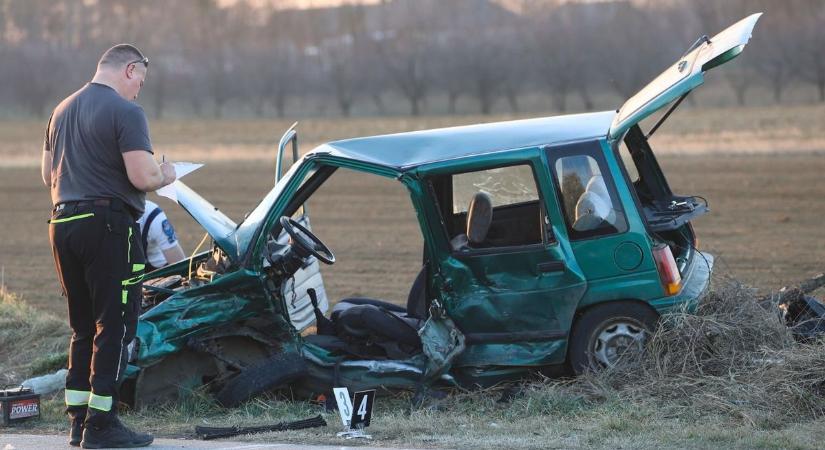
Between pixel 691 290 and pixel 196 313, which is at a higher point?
pixel 691 290

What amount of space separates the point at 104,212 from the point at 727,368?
11.7ft

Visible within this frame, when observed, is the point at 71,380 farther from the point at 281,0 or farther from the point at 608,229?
the point at 281,0

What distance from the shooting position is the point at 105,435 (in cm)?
602

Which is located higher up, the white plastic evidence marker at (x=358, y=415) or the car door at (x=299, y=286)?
the car door at (x=299, y=286)

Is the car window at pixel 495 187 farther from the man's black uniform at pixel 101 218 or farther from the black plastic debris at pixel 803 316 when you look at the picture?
the man's black uniform at pixel 101 218

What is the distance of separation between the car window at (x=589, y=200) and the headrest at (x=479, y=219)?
0.47 m

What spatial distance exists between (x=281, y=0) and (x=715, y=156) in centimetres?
7676

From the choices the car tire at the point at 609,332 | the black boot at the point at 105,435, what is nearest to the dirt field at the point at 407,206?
the car tire at the point at 609,332

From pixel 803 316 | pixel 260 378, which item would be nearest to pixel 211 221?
pixel 260 378

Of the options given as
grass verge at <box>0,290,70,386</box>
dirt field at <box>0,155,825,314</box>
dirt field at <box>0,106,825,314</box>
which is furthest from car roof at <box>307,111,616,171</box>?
grass verge at <box>0,290,70,386</box>

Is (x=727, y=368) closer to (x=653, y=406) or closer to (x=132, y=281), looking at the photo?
(x=653, y=406)

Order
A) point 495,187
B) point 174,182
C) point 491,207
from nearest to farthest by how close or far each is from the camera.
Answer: point 174,182
point 491,207
point 495,187

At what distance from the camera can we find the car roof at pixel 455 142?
714cm

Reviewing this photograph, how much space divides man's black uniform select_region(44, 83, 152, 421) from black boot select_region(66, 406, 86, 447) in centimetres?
22
